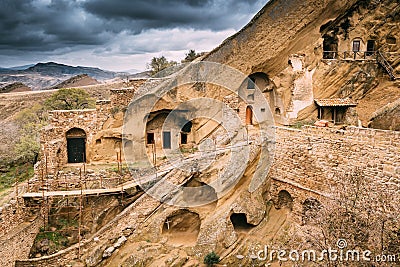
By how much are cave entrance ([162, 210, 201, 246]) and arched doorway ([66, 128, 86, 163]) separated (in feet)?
20.6

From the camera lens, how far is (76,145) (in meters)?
18.0

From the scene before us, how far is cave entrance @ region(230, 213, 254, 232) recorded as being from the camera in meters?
14.1

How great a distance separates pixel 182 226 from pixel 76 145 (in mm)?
7267

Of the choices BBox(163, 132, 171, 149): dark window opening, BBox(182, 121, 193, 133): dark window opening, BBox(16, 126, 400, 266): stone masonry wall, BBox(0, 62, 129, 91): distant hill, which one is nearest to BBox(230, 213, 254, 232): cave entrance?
BBox(16, 126, 400, 266): stone masonry wall

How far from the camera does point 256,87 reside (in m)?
19.2

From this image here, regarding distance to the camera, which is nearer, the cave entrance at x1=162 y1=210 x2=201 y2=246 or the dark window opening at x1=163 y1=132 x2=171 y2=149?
the cave entrance at x1=162 y1=210 x2=201 y2=246

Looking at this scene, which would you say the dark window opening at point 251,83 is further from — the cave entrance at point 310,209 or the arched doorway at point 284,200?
the cave entrance at point 310,209

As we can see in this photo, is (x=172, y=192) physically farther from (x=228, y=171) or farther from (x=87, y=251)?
(x=87, y=251)

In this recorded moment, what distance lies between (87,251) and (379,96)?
16.0m

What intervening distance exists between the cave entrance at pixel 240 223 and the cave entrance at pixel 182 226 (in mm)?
1504

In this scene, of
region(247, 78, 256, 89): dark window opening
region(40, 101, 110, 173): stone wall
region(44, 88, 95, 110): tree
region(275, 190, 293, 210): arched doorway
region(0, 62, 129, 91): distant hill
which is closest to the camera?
region(275, 190, 293, 210): arched doorway

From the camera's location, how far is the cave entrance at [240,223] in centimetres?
1412

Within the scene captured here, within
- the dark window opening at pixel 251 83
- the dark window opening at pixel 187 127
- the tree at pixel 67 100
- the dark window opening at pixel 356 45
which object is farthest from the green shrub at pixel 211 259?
the tree at pixel 67 100

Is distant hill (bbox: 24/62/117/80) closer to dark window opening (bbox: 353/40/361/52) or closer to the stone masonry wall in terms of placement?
dark window opening (bbox: 353/40/361/52)
